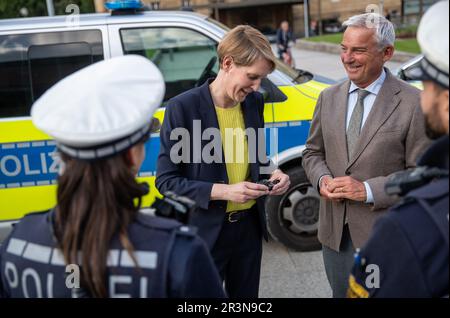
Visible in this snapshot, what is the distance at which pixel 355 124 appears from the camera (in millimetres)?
2291

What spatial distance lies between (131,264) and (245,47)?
4.03ft

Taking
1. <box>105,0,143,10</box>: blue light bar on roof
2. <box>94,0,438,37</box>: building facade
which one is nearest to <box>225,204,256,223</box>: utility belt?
<box>105,0,143,10</box>: blue light bar on roof

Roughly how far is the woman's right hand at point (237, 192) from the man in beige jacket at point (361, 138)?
1.24ft

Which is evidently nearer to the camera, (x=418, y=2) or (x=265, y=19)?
(x=418, y=2)

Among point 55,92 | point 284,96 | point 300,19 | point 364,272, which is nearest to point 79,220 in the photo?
point 55,92

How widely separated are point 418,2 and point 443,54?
122ft

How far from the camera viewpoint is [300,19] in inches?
1582

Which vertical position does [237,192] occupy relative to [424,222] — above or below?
below

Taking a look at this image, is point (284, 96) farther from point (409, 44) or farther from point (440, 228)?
point (409, 44)

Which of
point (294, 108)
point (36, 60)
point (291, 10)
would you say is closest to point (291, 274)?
point (294, 108)
